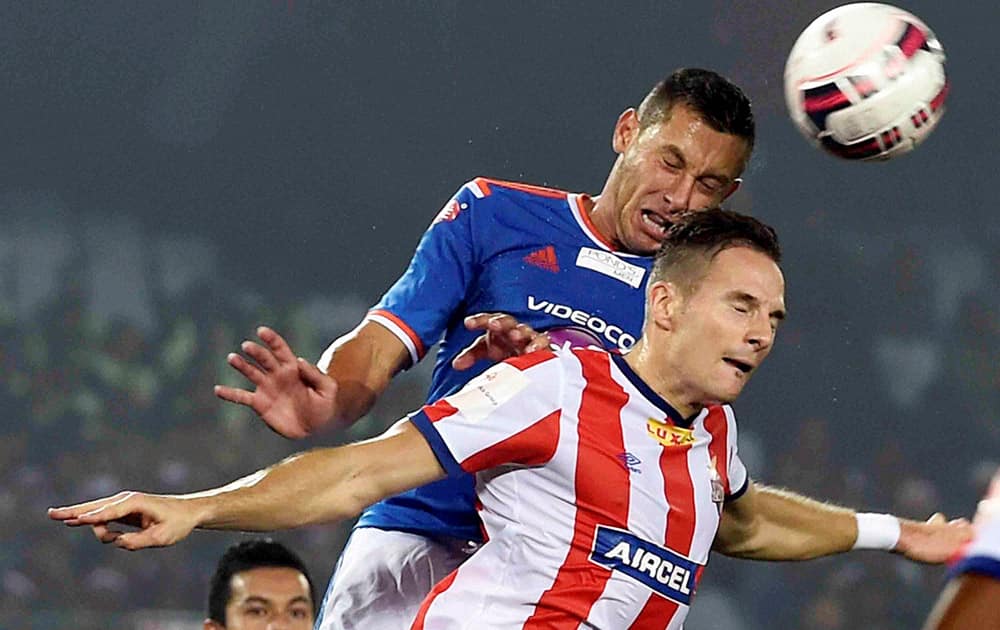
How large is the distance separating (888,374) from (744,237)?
5051 millimetres

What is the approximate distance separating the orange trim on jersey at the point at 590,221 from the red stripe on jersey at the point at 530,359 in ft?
2.12

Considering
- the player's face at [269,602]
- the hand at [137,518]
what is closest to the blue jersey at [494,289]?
the hand at [137,518]

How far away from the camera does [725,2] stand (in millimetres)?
7965

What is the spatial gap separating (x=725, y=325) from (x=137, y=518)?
1021 millimetres

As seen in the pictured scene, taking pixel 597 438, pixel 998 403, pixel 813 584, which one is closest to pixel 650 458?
pixel 597 438

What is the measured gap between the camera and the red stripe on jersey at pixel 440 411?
2.65 metres

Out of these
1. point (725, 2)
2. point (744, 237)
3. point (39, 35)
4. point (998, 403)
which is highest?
point (725, 2)

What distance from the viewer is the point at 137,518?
2.34m

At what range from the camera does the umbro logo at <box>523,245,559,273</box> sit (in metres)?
3.31

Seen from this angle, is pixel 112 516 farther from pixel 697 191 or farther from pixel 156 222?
pixel 156 222

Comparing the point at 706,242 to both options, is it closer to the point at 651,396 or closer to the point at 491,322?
the point at 651,396

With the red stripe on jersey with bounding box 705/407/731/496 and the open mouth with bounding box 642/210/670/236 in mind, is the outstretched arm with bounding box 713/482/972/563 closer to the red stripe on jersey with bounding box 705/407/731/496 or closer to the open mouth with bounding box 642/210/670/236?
A: the red stripe on jersey with bounding box 705/407/731/496

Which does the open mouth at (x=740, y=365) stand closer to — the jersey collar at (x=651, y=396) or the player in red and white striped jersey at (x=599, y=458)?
the player in red and white striped jersey at (x=599, y=458)

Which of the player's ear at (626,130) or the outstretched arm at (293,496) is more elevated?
the player's ear at (626,130)
